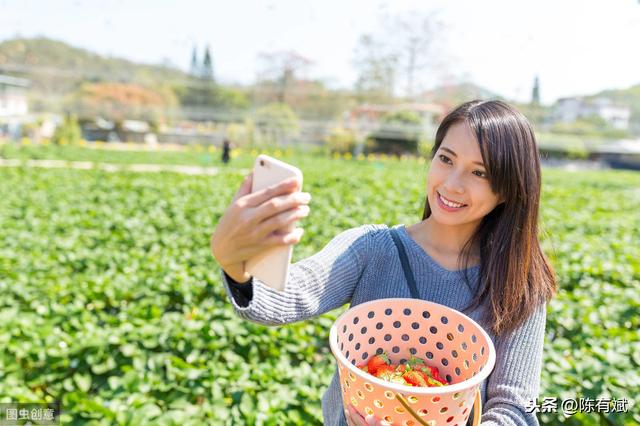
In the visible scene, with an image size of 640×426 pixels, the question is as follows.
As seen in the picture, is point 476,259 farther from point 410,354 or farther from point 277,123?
point 277,123

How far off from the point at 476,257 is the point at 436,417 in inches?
21.5

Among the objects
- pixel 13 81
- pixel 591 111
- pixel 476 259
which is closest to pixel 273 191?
pixel 476 259

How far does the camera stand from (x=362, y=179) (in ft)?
30.4

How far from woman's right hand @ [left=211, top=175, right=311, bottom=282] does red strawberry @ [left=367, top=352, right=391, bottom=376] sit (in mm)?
444

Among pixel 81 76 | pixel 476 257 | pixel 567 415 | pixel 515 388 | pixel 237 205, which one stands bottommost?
pixel 567 415

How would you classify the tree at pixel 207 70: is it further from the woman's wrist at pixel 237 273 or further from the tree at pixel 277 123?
the woman's wrist at pixel 237 273

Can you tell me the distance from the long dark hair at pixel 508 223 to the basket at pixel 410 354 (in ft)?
0.47

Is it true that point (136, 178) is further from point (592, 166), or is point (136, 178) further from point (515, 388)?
point (592, 166)

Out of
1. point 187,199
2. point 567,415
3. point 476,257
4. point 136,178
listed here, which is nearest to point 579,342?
point 567,415

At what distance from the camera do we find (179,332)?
2344 mm

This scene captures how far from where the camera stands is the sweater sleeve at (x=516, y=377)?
105cm

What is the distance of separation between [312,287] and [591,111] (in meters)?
34.9

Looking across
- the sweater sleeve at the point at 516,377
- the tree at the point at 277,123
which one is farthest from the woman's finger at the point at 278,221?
the tree at the point at 277,123

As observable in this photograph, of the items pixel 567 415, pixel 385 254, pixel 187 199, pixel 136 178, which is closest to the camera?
pixel 385 254
